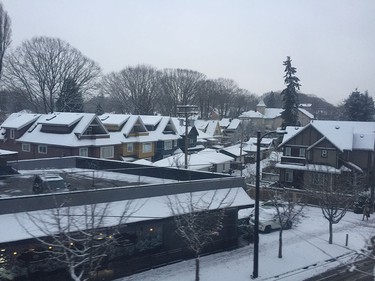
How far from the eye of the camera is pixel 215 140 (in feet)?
226

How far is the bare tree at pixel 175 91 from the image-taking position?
81.7 m

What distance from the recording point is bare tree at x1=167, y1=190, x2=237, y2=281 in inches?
595

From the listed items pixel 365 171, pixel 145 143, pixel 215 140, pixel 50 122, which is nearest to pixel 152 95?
pixel 215 140

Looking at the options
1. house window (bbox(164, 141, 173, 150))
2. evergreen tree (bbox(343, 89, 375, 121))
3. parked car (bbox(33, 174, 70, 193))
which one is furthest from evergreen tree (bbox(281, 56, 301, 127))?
parked car (bbox(33, 174, 70, 193))

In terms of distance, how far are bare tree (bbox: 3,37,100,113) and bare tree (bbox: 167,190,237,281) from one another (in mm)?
39686

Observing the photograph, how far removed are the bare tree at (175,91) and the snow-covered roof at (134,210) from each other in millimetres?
62288

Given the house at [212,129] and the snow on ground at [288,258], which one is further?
the house at [212,129]

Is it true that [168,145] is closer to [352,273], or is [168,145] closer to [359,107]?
[359,107]

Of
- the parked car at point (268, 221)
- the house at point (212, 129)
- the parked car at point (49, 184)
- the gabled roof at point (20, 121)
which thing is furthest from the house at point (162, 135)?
the parked car at point (49, 184)

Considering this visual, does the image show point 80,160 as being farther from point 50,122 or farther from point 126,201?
point 50,122

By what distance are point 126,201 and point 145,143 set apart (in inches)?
1132

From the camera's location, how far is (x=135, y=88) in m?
76.9

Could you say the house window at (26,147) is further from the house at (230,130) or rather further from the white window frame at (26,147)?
the house at (230,130)

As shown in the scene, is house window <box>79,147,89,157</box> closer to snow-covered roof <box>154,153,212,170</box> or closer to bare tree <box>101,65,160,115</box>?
snow-covered roof <box>154,153,212,170</box>
